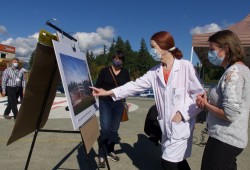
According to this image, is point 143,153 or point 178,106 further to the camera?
point 143,153

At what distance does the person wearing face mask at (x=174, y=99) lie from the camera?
9.73 feet

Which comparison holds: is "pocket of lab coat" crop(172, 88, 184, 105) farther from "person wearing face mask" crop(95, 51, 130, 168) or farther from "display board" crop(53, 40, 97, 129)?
"person wearing face mask" crop(95, 51, 130, 168)

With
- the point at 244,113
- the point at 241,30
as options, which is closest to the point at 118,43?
the point at 241,30

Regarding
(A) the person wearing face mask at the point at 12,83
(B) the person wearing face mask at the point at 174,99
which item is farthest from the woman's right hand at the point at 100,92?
(A) the person wearing face mask at the point at 12,83

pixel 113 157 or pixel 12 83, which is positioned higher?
pixel 12 83

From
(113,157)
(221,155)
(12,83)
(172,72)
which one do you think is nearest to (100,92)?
(172,72)

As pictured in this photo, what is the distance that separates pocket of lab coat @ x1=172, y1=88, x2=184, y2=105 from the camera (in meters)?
2.98

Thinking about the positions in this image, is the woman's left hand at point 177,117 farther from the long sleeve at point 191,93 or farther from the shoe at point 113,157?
the shoe at point 113,157

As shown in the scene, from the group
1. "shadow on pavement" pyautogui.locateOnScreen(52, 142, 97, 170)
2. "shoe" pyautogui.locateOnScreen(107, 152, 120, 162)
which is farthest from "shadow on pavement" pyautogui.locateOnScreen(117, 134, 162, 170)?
"shadow on pavement" pyautogui.locateOnScreen(52, 142, 97, 170)

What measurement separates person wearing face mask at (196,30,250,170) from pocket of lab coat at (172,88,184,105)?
0.40 meters

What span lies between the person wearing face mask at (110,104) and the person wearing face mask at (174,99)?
1.76 meters

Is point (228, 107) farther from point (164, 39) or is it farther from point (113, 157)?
point (113, 157)

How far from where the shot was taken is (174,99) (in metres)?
2.99

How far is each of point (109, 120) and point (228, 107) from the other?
9.14ft
